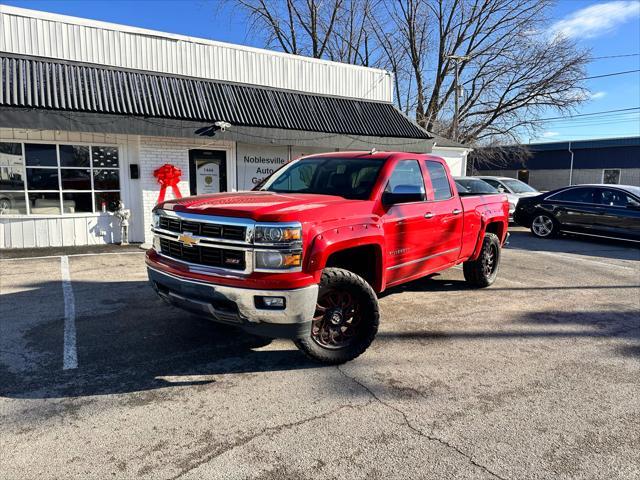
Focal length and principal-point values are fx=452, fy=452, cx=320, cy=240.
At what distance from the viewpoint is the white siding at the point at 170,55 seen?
9555 millimetres

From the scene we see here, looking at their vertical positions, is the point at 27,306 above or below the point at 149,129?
below

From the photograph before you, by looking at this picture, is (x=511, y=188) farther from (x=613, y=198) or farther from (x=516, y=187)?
(x=613, y=198)

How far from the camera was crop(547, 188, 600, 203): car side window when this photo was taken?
474 inches

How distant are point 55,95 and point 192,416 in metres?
8.46

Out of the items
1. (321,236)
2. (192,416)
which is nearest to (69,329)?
(192,416)

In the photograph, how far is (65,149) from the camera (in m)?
10.1

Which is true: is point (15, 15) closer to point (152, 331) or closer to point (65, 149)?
point (65, 149)

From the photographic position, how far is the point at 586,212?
1197 cm

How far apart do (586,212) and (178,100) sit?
10751 millimetres

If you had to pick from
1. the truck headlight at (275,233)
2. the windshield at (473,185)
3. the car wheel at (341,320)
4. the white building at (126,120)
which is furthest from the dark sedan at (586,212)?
the truck headlight at (275,233)

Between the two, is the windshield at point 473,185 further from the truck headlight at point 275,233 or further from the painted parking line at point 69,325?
the truck headlight at point 275,233

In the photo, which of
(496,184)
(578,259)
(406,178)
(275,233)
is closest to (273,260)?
(275,233)

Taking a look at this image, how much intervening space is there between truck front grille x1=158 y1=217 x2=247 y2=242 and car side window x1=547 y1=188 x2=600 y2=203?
37.9 feet

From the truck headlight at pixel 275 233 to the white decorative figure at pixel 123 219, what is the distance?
808 centimetres
